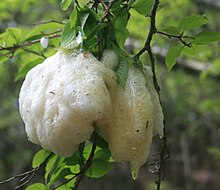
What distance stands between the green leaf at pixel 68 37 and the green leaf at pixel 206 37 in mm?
330

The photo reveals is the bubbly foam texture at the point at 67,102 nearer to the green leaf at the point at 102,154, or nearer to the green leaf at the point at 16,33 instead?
the green leaf at the point at 102,154

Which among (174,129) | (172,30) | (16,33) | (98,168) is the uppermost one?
(172,30)

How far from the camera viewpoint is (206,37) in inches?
39.3

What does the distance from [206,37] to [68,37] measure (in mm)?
350

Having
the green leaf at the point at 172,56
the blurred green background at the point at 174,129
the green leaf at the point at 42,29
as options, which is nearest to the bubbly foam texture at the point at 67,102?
the green leaf at the point at 172,56

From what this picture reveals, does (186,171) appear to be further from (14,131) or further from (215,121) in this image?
(14,131)

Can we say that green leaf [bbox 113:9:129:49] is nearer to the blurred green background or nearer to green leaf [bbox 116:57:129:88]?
green leaf [bbox 116:57:129:88]

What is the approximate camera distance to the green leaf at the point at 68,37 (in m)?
0.82

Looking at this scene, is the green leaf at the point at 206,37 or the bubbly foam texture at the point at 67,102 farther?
the green leaf at the point at 206,37

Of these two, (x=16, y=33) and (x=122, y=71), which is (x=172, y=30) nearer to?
(x=122, y=71)

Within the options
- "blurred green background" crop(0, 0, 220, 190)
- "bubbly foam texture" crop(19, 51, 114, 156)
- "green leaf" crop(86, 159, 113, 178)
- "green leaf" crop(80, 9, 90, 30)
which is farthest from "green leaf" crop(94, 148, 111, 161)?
"blurred green background" crop(0, 0, 220, 190)

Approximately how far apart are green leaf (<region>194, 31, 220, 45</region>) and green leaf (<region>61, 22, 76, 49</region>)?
330mm

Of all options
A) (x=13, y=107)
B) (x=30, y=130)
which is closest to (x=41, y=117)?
(x=30, y=130)

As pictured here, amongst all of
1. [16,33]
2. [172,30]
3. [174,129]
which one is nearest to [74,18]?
[172,30]
